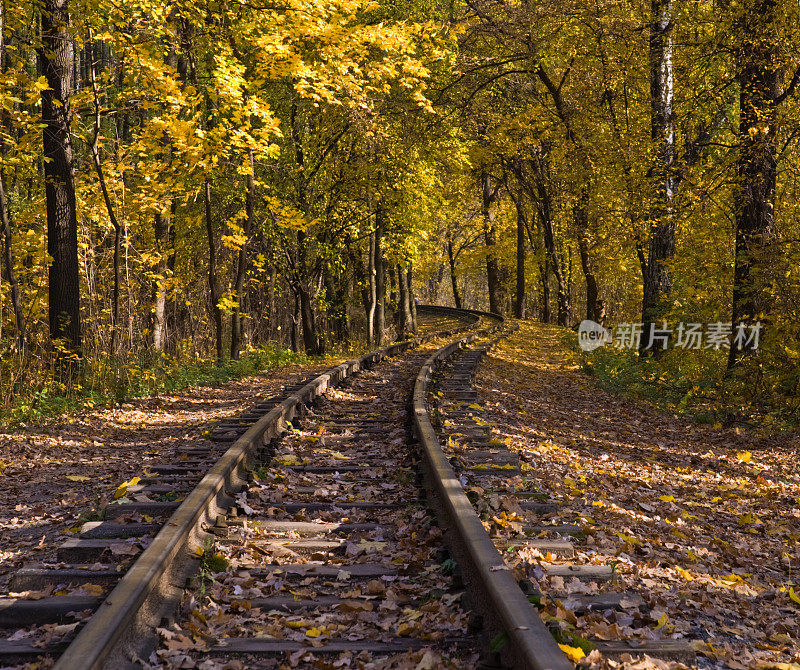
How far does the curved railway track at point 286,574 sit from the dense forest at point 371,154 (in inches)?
241

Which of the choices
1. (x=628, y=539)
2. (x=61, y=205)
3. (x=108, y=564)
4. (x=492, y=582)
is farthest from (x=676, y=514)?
(x=61, y=205)

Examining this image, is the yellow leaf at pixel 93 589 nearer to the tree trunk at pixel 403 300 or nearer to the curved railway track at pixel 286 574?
the curved railway track at pixel 286 574

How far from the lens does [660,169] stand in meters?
13.2

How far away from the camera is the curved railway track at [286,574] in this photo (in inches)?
126

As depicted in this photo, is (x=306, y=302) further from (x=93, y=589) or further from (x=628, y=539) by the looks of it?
(x=93, y=589)

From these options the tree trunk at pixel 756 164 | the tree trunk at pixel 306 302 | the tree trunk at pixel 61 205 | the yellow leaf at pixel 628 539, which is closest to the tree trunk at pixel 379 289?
the tree trunk at pixel 306 302

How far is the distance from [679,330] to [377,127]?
8.12 metres

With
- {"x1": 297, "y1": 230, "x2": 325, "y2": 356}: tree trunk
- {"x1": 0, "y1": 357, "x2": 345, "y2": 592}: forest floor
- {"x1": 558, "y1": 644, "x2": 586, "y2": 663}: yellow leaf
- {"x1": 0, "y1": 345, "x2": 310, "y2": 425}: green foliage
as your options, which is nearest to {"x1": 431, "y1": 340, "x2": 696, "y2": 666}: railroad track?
{"x1": 558, "y1": 644, "x2": 586, "y2": 663}: yellow leaf

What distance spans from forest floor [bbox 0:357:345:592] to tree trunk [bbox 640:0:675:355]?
8142 millimetres

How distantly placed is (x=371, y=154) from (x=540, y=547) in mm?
16634

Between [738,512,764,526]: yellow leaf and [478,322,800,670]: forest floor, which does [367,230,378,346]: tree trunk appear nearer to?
[478,322,800,670]: forest floor

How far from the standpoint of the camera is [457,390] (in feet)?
37.7

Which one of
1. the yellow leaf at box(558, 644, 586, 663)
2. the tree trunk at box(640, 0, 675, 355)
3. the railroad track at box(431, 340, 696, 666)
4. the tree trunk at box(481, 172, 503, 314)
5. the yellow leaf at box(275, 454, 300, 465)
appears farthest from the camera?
the tree trunk at box(481, 172, 503, 314)

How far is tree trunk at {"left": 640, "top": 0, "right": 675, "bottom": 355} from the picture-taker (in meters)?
13.3
